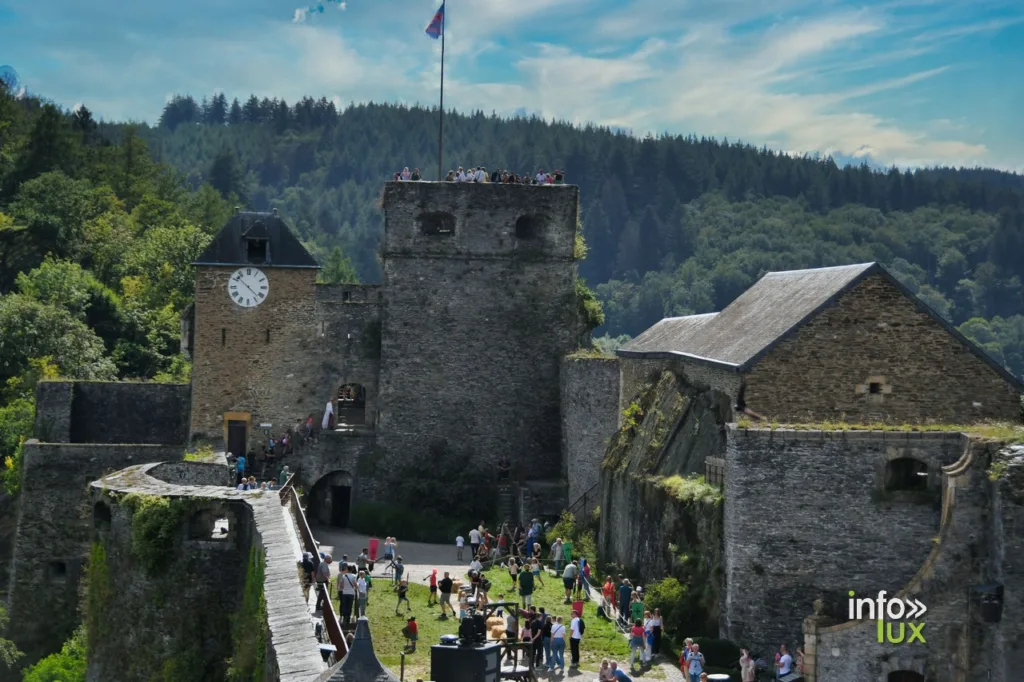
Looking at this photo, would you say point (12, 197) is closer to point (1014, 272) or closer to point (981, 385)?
point (981, 385)

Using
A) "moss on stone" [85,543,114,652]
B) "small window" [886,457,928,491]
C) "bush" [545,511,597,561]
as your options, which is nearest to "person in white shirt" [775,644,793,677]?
"small window" [886,457,928,491]

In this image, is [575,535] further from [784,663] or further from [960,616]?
[960,616]

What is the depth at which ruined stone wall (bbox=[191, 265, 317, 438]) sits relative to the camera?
141ft

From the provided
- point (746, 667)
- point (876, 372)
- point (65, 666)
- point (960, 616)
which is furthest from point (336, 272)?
point (960, 616)

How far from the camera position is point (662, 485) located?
1134 inches

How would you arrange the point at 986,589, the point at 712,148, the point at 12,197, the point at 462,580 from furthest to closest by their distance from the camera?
the point at 712,148, the point at 12,197, the point at 462,580, the point at 986,589

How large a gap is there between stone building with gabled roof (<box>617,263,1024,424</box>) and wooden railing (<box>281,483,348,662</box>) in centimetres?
789

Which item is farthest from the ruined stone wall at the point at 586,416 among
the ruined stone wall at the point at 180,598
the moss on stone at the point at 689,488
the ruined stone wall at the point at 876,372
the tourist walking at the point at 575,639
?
the ruined stone wall at the point at 180,598

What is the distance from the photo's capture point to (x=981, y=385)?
1080 inches

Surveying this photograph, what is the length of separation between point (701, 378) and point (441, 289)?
14.0m

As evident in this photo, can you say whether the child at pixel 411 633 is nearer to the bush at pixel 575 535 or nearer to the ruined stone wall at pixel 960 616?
the ruined stone wall at pixel 960 616

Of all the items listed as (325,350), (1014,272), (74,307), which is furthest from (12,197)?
(1014,272)

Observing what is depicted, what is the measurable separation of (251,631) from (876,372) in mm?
12254

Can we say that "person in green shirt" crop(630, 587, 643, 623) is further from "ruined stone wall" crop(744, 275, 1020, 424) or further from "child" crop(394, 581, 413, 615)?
"child" crop(394, 581, 413, 615)
